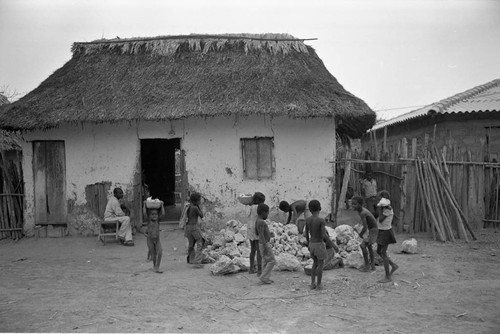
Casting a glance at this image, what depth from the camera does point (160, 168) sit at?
47.3 feet

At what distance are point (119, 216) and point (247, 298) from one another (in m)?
4.79

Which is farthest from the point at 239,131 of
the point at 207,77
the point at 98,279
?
the point at 98,279

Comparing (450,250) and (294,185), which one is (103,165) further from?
(450,250)

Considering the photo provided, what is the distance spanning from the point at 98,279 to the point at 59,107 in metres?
4.87

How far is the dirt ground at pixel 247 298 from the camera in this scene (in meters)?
4.41

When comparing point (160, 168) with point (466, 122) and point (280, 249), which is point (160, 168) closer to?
point (280, 249)

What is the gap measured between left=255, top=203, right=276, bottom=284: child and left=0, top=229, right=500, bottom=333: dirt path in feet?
0.67

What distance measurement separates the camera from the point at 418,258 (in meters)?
7.34

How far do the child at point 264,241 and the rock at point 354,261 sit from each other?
1.40 metres

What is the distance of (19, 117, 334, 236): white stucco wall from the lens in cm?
994

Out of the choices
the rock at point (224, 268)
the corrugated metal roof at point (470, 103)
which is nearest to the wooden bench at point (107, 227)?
the rock at point (224, 268)

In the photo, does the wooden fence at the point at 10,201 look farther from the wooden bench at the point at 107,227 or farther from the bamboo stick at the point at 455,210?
the bamboo stick at the point at 455,210

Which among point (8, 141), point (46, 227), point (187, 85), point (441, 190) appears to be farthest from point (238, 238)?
point (8, 141)

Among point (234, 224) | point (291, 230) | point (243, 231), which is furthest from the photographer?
point (234, 224)
